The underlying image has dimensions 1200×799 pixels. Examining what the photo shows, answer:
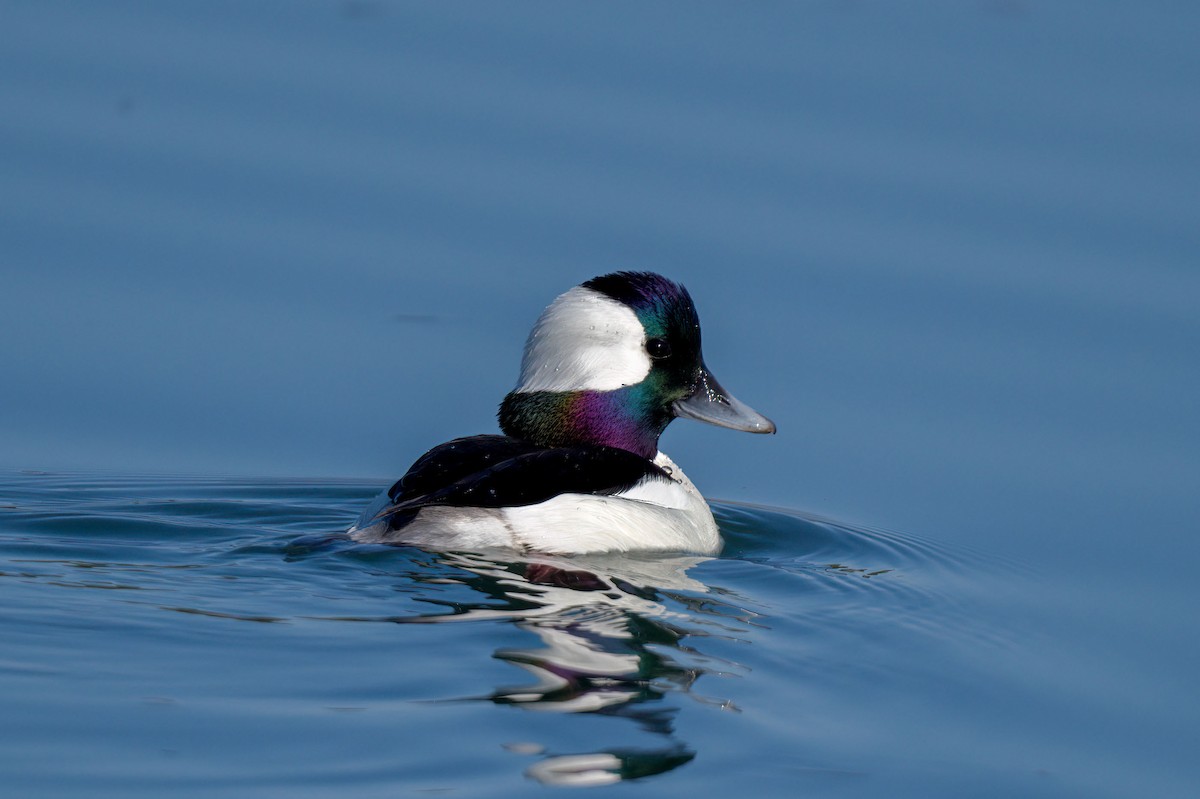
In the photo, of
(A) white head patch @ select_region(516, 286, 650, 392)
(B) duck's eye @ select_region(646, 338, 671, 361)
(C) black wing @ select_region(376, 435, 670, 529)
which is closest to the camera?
(C) black wing @ select_region(376, 435, 670, 529)

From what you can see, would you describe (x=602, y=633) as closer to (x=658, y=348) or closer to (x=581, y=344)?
(x=581, y=344)

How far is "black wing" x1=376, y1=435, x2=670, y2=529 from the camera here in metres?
6.62

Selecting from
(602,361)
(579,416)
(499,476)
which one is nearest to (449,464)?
(499,476)

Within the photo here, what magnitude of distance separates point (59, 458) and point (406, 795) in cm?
408

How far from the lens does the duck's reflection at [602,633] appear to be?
492 cm

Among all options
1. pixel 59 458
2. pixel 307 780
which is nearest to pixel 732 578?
pixel 307 780

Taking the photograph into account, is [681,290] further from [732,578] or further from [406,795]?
[406,795]

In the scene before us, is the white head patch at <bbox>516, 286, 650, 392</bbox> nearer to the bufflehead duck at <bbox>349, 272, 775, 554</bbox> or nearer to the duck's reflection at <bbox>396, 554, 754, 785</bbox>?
the bufflehead duck at <bbox>349, 272, 775, 554</bbox>

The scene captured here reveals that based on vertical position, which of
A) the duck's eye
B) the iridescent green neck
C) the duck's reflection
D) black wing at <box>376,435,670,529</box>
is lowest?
the duck's reflection

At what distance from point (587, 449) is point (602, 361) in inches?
20.0

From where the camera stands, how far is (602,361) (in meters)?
7.53

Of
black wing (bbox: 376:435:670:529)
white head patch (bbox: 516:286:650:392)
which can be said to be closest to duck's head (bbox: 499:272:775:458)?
white head patch (bbox: 516:286:650:392)

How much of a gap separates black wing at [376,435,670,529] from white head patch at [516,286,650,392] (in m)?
0.45

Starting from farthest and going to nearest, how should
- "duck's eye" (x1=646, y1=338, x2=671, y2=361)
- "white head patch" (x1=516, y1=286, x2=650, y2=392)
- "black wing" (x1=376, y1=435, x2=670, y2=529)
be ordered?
"duck's eye" (x1=646, y1=338, x2=671, y2=361) < "white head patch" (x1=516, y1=286, x2=650, y2=392) < "black wing" (x1=376, y1=435, x2=670, y2=529)
